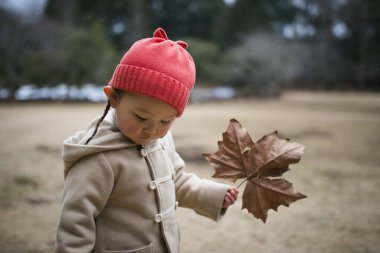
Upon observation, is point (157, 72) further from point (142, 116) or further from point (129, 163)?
point (129, 163)

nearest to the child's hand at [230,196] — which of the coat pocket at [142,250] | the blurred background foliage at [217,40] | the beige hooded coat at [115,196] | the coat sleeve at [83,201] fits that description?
the beige hooded coat at [115,196]

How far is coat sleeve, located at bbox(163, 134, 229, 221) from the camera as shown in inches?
61.0

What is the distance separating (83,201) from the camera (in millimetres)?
1207

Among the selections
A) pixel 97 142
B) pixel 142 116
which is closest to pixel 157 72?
pixel 142 116

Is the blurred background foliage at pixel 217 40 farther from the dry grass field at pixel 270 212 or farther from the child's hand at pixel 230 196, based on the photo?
the child's hand at pixel 230 196

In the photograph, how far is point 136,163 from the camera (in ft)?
4.42

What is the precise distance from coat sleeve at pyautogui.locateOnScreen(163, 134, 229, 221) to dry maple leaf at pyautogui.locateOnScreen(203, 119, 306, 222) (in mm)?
117

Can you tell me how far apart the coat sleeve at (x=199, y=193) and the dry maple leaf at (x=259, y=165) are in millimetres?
117

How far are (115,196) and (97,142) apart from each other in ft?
0.69

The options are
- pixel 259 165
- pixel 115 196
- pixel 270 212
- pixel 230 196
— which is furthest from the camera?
pixel 270 212

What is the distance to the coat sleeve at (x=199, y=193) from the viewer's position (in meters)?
1.55

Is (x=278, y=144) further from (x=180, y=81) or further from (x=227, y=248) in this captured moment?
(x=227, y=248)

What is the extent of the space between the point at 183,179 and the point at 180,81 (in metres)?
0.52

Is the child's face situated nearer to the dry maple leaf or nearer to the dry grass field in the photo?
the dry maple leaf
